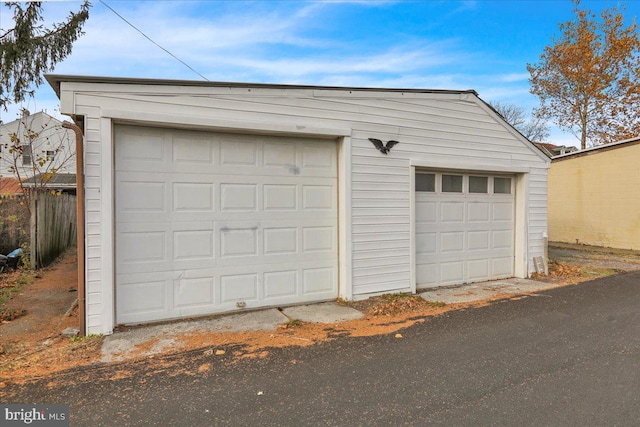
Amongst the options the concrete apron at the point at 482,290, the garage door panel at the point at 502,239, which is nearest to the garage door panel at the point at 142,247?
the concrete apron at the point at 482,290

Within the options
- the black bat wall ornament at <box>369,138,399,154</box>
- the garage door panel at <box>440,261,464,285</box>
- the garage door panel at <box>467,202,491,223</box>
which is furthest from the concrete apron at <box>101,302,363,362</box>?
the garage door panel at <box>467,202,491,223</box>

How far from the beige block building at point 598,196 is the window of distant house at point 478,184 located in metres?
8.27

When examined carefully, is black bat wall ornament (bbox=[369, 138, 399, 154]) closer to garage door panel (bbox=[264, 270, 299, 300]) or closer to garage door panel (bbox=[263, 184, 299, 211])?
garage door panel (bbox=[263, 184, 299, 211])

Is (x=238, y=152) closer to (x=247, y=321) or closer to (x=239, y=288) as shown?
(x=239, y=288)

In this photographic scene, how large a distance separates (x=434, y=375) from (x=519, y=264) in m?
5.60

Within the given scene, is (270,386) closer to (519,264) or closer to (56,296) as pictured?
(56,296)

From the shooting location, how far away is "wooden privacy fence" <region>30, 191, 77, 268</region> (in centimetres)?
855

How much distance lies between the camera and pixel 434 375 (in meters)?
3.41

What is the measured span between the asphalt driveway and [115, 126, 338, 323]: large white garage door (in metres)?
1.32

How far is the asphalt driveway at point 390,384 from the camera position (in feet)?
9.03

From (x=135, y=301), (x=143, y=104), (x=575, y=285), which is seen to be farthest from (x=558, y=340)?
(x=143, y=104)

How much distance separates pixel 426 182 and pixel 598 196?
33.7 ft

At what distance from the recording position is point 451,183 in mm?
7164

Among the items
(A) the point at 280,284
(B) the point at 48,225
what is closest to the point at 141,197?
(A) the point at 280,284
